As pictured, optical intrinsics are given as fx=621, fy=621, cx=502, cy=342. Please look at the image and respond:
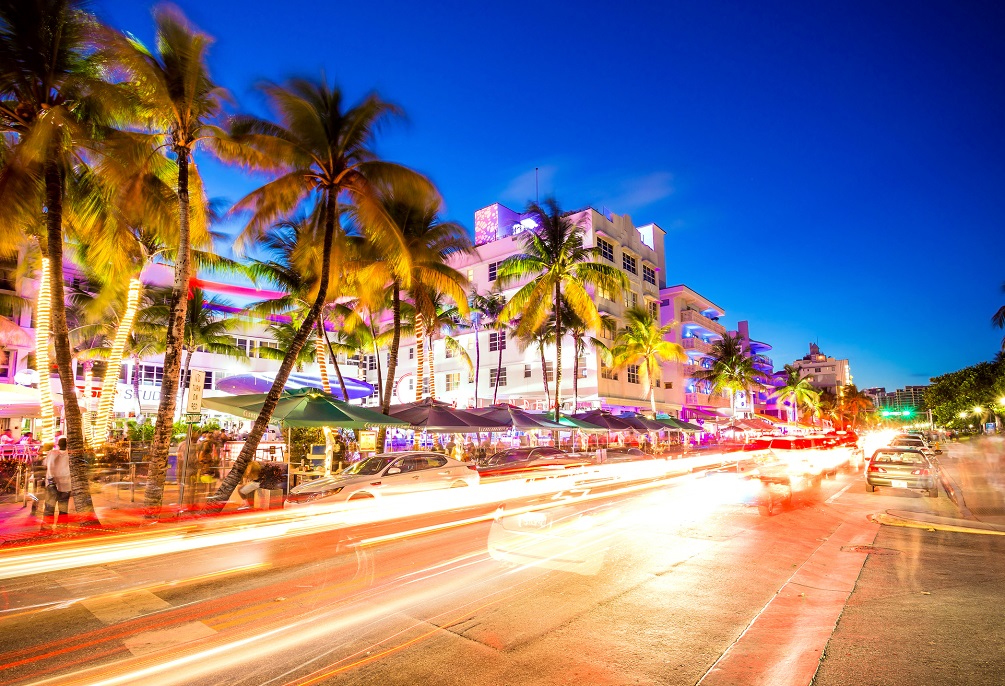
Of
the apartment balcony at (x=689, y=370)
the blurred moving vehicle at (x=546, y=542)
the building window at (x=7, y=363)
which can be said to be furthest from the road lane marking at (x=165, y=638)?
the apartment balcony at (x=689, y=370)

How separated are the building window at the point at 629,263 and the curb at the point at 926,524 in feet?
126

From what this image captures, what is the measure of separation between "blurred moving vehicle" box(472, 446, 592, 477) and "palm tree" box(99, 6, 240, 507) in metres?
9.53

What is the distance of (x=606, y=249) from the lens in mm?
47875

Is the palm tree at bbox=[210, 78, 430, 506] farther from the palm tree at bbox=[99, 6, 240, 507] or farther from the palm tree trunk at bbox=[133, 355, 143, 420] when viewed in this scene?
the palm tree trunk at bbox=[133, 355, 143, 420]

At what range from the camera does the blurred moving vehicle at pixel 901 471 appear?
17.1m

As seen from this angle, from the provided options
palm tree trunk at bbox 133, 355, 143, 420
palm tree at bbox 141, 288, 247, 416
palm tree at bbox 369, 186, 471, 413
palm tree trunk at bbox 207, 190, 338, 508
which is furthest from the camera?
palm tree at bbox 141, 288, 247, 416

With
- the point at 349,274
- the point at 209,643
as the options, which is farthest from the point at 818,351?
the point at 209,643

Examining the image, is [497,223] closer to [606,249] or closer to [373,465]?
[606,249]

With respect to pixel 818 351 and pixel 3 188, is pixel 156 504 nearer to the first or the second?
pixel 3 188

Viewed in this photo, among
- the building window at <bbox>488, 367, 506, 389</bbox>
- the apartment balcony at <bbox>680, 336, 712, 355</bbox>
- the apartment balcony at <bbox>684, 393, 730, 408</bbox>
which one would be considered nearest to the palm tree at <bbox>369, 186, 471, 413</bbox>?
the building window at <bbox>488, 367, 506, 389</bbox>

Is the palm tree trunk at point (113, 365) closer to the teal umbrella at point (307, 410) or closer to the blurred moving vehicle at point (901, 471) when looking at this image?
the teal umbrella at point (307, 410)

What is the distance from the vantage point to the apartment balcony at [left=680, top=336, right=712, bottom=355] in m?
58.3

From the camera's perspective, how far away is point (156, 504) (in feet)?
46.9

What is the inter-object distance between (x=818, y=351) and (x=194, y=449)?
206 metres
